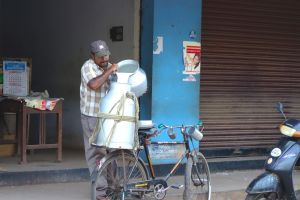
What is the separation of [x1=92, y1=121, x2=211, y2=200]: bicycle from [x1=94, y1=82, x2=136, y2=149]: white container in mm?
180

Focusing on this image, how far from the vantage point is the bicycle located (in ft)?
19.1

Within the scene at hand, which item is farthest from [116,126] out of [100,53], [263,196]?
[263,196]

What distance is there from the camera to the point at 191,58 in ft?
26.9

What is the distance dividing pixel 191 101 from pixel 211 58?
34.5 inches

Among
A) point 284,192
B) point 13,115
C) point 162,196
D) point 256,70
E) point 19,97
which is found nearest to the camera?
point 284,192

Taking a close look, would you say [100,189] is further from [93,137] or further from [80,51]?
[80,51]

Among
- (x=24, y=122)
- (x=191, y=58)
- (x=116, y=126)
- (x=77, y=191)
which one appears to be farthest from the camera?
(x=191, y=58)

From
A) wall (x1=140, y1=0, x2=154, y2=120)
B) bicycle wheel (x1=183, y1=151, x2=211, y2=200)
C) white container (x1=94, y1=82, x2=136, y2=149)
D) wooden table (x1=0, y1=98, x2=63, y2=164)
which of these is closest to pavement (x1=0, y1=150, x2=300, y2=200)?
wooden table (x1=0, y1=98, x2=63, y2=164)

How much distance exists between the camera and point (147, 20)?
7.97 metres

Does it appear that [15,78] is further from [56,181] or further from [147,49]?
[147,49]

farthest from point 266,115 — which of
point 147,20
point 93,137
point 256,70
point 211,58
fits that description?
point 93,137

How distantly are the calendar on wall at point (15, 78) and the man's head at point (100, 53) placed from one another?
2514mm

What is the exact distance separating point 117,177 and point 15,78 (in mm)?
3105

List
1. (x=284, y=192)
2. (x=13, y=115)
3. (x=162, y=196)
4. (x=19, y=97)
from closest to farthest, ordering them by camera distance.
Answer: (x=284, y=192) → (x=162, y=196) → (x=19, y=97) → (x=13, y=115)
